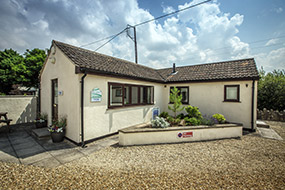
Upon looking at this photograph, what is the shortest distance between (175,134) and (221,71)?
20.5 feet

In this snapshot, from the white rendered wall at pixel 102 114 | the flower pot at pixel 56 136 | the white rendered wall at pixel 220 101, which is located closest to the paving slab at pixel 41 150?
the flower pot at pixel 56 136

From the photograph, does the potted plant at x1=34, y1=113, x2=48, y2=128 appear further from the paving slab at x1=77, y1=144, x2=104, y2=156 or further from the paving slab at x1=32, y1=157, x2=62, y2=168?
the paving slab at x1=32, y1=157, x2=62, y2=168

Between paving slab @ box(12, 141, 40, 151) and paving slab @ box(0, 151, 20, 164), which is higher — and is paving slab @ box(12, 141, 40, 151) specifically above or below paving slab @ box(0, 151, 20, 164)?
below

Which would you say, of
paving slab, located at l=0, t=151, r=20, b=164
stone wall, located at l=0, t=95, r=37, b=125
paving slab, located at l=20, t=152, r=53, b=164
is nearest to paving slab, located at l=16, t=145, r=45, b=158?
paving slab, located at l=0, t=151, r=20, b=164

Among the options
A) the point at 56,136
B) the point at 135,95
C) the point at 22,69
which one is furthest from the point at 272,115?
the point at 22,69

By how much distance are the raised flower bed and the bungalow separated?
1.41 m

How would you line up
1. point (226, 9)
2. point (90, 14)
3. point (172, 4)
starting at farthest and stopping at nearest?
point (90, 14), point (172, 4), point (226, 9)

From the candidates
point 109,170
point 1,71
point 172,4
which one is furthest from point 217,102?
point 1,71

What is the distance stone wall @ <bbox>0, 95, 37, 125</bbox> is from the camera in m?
8.25

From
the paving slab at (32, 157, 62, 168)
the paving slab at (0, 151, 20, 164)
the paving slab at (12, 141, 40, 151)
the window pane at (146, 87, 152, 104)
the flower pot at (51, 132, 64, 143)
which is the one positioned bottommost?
the paving slab at (12, 141, 40, 151)

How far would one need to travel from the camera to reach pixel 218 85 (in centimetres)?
845

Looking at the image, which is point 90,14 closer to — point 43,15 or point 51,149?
point 43,15

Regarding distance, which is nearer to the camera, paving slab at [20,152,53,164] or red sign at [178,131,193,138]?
paving slab at [20,152,53,164]

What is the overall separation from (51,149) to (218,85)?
31.6 ft
